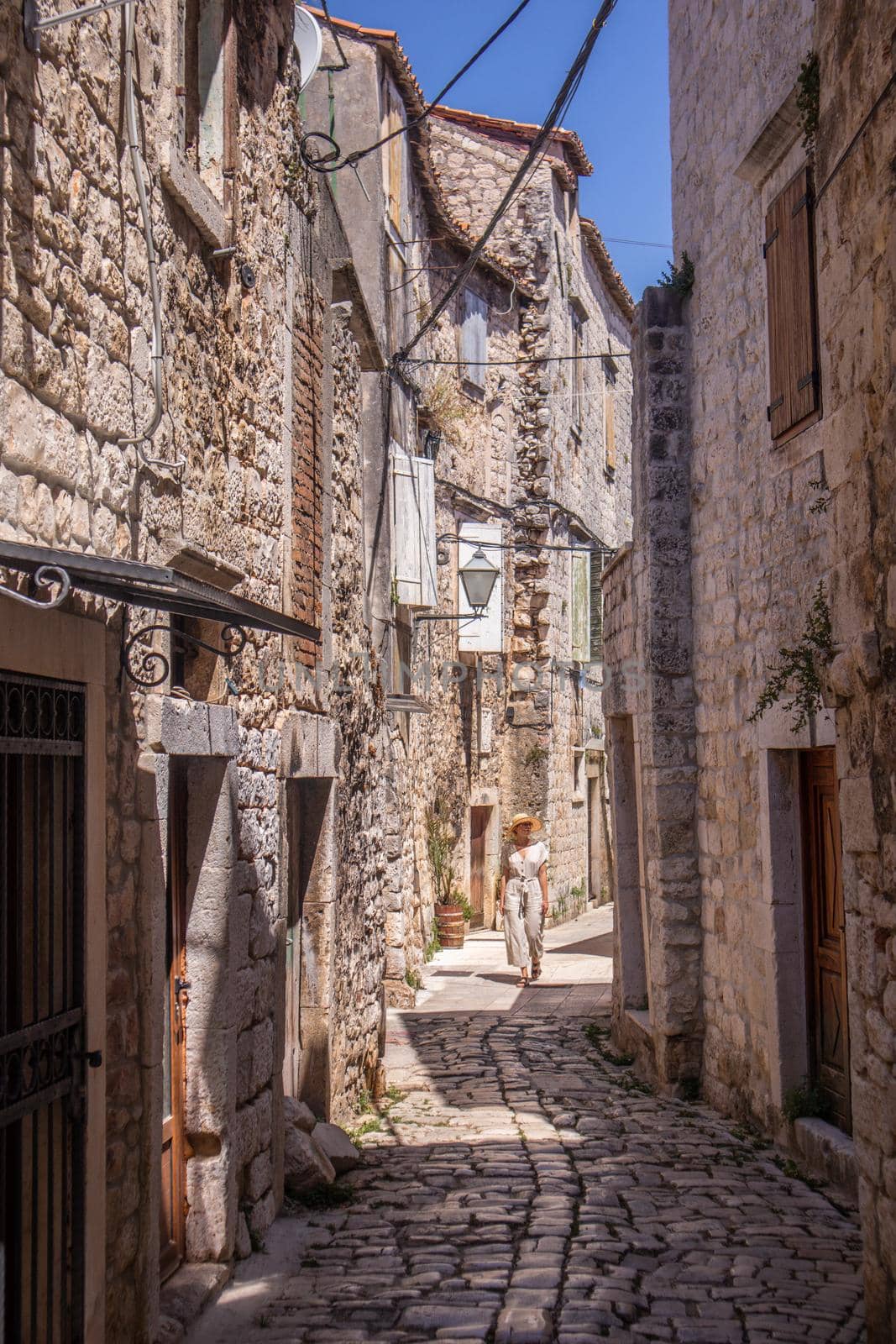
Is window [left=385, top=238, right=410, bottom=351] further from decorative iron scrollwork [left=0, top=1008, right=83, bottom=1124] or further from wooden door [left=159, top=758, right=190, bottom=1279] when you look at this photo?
decorative iron scrollwork [left=0, top=1008, right=83, bottom=1124]

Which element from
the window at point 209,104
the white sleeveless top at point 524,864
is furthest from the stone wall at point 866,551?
the white sleeveless top at point 524,864

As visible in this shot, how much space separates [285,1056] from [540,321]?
14.5 m

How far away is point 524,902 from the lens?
42.1ft

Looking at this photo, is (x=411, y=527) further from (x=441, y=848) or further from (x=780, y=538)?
(x=780, y=538)

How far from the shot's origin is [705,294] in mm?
8250

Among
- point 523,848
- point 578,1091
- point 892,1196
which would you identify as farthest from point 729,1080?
point 523,848

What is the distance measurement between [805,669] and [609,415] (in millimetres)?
19047

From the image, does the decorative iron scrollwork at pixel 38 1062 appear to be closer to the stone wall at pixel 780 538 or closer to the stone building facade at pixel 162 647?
the stone building facade at pixel 162 647

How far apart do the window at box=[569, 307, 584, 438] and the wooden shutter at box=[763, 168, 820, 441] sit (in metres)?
14.3

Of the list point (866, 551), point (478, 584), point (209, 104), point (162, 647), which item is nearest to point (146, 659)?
point (162, 647)

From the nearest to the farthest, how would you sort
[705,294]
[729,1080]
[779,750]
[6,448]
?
[6,448] → [779,750] → [729,1080] → [705,294]

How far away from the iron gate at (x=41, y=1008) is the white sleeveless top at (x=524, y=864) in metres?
9.59

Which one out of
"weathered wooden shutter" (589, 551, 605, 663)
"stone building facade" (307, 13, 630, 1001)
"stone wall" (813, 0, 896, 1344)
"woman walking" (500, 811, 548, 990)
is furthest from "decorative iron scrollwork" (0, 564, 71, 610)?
"weathered wooden shutter" (589, 551, 605, 663)

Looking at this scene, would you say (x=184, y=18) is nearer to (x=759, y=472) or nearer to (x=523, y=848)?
(x=759, y=472)
